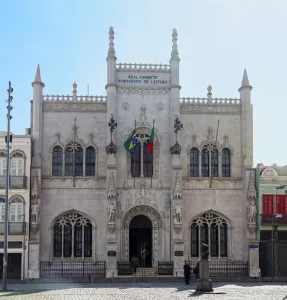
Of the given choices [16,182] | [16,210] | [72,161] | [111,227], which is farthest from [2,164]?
[111,227]

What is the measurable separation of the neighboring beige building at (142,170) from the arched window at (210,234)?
8 centimetres

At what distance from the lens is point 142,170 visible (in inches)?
2035

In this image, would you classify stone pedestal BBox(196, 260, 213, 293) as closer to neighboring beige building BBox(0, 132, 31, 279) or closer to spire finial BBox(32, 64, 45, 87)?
neighboring beige building BBox(0, 132, 31, 279)

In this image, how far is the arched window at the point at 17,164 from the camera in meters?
49.6

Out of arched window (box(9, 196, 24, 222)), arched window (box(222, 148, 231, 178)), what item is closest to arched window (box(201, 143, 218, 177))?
arched window (box(222, 148, 231, 178))

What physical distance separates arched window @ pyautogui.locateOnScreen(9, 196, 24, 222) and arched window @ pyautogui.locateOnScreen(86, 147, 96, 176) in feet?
19.3

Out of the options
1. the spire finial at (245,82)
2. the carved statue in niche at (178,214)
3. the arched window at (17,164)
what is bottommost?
the carved statue in niche at (178,214)

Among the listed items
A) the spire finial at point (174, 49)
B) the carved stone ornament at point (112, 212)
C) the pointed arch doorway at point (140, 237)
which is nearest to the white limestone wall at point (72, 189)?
the carved stone ornament at point (112, 212)

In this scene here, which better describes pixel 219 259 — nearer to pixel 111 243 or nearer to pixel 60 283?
pixel 111 243

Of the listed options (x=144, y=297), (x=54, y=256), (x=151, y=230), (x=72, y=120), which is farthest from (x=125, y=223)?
(x=144, y=297)

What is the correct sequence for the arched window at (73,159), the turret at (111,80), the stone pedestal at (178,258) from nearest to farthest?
the stone pedestal at (178,258) < the turret at (111,80) < the arched window at (73,159)

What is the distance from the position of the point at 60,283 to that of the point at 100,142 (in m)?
11.8

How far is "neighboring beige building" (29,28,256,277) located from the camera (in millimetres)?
50656

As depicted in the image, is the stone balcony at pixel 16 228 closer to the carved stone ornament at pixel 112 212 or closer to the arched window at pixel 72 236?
the arched window at pixel 72 236
